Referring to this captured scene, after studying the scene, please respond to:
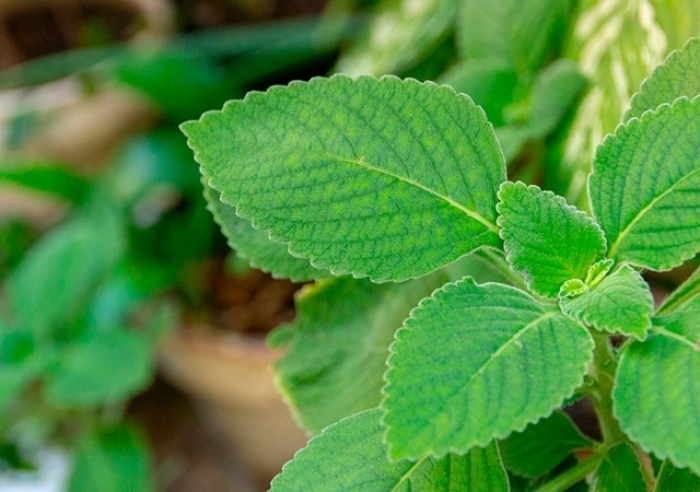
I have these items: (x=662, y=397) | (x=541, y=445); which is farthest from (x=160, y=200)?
(x=662, y=397)

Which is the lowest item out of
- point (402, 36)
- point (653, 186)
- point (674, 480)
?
point (674, 480)

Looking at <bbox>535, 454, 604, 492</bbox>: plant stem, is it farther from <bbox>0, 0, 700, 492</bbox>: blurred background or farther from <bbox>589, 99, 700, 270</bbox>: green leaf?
<bbox>0, 0, 700, 492</bbox>: blurred background

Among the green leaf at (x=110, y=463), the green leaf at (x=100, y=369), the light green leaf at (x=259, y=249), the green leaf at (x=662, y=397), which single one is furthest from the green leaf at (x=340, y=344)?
the green leaf at (x=110, y=463)

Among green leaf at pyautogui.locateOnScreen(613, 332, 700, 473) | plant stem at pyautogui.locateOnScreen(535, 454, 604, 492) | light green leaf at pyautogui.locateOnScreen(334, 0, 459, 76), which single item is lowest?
plant stem at pyautogui.locateOnScreen(535, 454, 604, 492)

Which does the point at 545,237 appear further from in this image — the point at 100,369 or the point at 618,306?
the point at 100,369

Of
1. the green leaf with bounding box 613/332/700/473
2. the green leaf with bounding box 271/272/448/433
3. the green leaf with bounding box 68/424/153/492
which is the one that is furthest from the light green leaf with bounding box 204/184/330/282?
the green leaf with bounding box 68/424/153/492

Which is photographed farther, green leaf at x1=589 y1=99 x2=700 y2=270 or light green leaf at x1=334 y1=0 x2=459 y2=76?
light green leaf at x1=334 y1=0 x2=459 y2=76

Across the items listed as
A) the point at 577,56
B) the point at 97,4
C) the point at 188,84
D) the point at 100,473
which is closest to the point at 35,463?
the point at 100,473

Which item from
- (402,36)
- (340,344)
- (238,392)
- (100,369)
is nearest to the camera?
(340,344)
